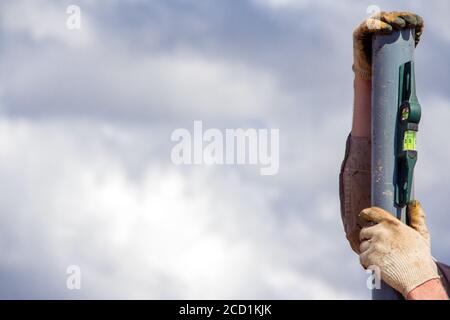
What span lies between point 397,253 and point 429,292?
15.3 inches

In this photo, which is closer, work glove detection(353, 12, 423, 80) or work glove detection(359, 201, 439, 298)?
work glove detection(359, 201, 439, 298)

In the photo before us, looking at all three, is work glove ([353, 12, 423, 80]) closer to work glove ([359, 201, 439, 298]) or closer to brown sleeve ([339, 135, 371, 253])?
brown sleeve ([339, 135, 371, 253])

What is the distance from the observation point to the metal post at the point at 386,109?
8820 mm

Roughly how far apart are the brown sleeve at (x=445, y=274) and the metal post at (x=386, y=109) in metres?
0.49

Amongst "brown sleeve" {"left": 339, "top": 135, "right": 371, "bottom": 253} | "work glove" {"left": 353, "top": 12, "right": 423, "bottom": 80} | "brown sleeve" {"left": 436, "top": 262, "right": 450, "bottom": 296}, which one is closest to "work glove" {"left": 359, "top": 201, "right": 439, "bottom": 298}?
"brown sleeve" {"left": 436, "top": 262, "right": 450, "bottom": 296}

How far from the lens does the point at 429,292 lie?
8.46m

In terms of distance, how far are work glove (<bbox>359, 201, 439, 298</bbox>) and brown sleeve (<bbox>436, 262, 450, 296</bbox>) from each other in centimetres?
15

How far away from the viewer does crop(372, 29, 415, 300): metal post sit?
8.82 m

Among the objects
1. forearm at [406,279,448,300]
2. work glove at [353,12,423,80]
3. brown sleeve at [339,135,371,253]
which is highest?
work glove at [353,12,423,80]

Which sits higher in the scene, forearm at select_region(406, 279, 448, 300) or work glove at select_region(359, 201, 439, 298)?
work glove at select_region(359, 201, 439, 298)

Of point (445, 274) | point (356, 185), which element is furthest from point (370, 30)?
point (445, 274)

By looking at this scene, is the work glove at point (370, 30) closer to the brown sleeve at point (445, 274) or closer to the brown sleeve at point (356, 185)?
the brown sleeve at point (356, 185)

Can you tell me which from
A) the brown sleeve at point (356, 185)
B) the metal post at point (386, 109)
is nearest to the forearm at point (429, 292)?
the metal post at point (386, 109)
